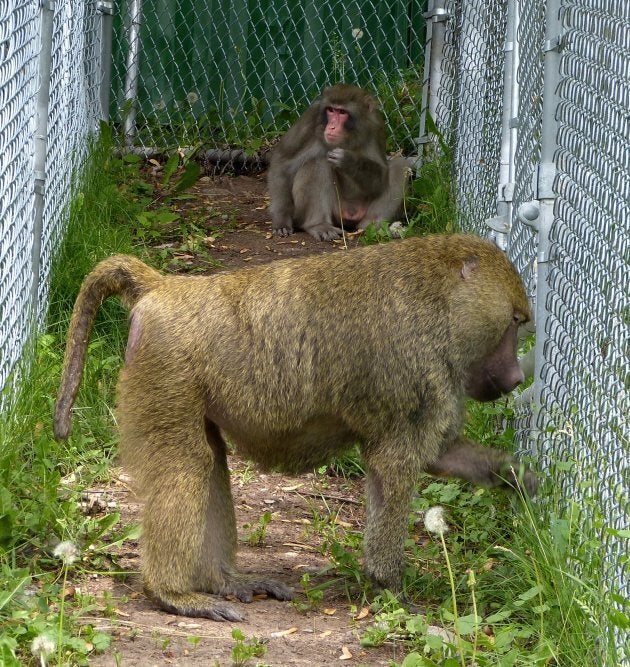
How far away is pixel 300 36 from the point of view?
1046 cm

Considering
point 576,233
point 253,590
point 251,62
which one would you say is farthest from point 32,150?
point 251,62

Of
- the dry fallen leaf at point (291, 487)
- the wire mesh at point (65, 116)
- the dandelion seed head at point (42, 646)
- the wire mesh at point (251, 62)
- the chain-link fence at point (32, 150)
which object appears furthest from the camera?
the wire mesh at point (251, 62)

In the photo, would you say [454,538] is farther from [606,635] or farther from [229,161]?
[229,161]

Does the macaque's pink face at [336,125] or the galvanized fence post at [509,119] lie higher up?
the galvanized fence post at [509,119]

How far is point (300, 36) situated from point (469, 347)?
6.76 metres

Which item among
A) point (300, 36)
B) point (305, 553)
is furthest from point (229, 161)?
point (305, 553)

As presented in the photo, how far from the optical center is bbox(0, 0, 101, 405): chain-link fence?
4926 mm

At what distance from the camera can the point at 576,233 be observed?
418 centimetres

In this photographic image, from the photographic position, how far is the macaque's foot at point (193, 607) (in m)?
4.19

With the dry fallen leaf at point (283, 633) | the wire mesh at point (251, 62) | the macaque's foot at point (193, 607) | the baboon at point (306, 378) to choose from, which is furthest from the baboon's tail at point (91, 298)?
the wire mesh at point (251, 62)

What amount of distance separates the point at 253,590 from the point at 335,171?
5371 mm

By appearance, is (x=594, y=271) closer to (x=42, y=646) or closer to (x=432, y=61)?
(x=42, y=646)

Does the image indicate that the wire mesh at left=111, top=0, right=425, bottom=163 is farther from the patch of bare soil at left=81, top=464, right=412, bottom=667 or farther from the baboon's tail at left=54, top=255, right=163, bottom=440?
the baboon's tail at left=54, top=255, right=163, bottom=440

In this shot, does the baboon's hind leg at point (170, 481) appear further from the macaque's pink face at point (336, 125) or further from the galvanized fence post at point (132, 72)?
the galvanized fence post at point (132, 72)
